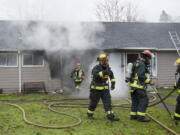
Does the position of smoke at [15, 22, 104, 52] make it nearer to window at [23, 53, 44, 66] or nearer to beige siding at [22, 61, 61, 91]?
window at [23, 53, 44, 66]

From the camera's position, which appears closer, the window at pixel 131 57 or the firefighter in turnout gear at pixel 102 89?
the firefighter in turnout gear at pixel 102 89

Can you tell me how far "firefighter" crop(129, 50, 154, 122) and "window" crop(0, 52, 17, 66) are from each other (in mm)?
8220

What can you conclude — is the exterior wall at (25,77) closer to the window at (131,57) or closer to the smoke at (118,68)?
the smoke at (118,68)

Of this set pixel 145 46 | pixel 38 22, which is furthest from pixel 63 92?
pixel 145 46

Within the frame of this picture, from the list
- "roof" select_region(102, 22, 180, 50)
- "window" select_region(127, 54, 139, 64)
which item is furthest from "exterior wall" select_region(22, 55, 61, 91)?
"window" select_region(127, 54, 139, 64)

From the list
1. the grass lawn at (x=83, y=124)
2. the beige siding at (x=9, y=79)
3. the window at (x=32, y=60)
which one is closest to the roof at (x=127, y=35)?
the window at (x=32, y=60)

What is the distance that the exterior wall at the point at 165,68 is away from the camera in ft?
41.9

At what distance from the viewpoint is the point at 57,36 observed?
37.7 ft

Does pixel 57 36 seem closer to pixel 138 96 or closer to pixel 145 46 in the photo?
pixel 145 46

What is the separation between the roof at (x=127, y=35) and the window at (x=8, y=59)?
476mm

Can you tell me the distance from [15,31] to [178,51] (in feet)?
32.6

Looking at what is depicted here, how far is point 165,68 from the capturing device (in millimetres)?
12883

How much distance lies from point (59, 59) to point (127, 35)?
5109 millimetres

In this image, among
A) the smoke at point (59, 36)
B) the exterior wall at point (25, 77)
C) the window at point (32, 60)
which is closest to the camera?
the smoke at point (59, 36)
